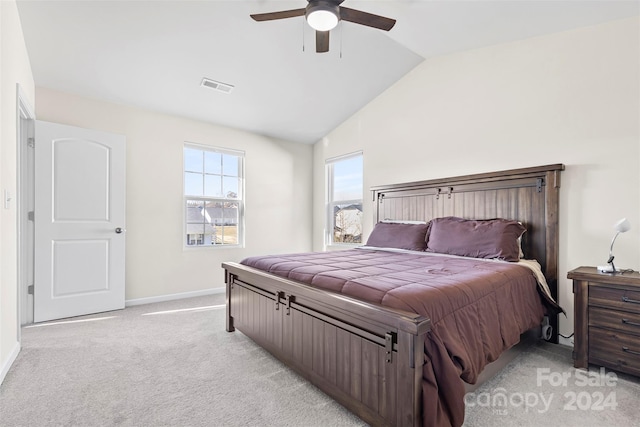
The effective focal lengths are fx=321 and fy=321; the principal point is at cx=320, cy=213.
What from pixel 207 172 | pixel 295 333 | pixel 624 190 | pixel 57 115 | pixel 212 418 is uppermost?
pixel 57 115

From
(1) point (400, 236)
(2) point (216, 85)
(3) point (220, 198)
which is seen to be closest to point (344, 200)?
(1) point (400, 236)

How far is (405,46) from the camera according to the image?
3.42 metres

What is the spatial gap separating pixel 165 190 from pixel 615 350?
4.44 metres

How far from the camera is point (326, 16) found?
81.9 inches

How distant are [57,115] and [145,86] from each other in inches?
37.1

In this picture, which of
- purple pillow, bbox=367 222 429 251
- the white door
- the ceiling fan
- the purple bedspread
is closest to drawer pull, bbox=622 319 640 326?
the purple bedspread

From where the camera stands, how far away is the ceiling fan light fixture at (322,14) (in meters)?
2.02

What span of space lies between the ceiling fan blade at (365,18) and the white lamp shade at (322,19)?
0.35 ft

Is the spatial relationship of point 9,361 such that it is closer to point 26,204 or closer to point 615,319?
point 26,204

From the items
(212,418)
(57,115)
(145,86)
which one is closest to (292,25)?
(145,86)

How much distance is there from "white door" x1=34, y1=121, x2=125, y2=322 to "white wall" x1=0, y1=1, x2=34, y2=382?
2.70ft

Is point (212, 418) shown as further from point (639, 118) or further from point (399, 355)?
point (639, 118)

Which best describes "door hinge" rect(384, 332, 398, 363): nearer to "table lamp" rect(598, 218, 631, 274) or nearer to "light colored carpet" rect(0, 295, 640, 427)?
"light colored carpet" rect(0, 295, 640, 427)

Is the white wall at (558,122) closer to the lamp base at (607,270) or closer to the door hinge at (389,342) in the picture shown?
the lamp base at (607,270)
